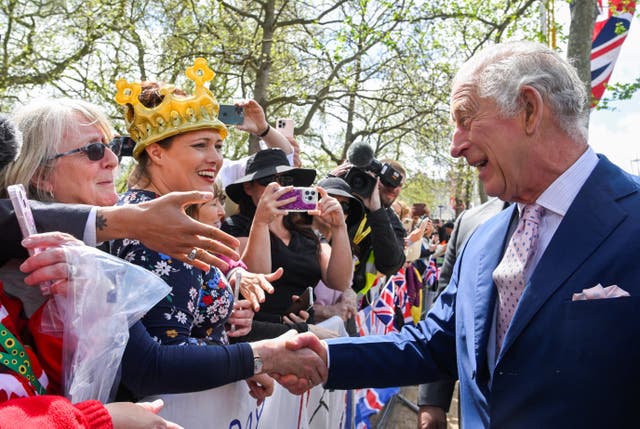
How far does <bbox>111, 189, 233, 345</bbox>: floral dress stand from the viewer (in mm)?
1999

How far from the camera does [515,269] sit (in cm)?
205

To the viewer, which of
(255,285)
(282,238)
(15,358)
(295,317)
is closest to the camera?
(15,358)

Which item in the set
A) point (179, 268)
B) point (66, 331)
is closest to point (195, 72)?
point (179, 268)

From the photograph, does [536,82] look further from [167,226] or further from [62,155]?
[62,155]

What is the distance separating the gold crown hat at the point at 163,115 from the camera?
2457 millimetres

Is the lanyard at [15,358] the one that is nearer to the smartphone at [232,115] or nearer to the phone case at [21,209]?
the phone case at [21,209]

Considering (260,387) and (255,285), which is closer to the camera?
(260,387)

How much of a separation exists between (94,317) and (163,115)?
1207mm

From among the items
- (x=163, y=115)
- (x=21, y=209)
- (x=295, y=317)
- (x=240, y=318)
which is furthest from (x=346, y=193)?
(x=21, y=209)

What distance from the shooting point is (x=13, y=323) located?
1.43 m

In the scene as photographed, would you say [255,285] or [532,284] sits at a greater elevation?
[532,284]

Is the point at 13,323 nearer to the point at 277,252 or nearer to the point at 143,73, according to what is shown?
the point at 277,252

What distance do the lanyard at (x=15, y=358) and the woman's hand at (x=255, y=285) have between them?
1.36m

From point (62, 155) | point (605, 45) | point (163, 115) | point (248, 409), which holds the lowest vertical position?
point (248, 409)
